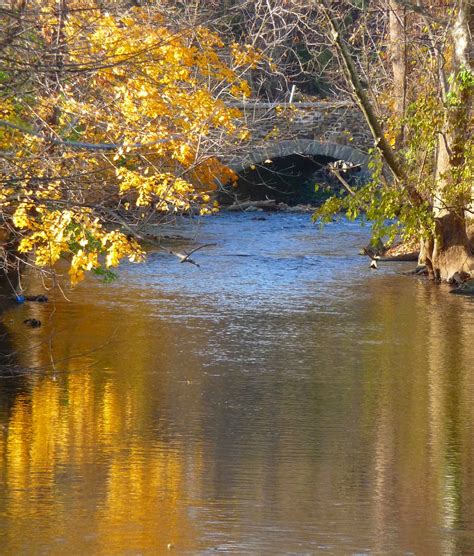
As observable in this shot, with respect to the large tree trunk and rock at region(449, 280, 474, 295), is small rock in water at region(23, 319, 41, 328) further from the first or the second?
the large tree trunk

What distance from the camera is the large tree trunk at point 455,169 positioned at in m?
20.9

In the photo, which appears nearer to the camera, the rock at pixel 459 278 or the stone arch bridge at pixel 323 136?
the rock at pixel 459 278

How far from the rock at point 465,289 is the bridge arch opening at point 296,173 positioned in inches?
609

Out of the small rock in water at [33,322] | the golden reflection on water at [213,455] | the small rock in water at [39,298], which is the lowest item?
the golden reflection on water at [213,455]

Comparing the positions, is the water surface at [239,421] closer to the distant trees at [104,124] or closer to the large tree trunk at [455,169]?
the large tree trunk at [455,169]

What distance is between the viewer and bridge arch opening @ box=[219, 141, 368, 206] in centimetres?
3753

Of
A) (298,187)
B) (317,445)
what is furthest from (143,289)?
(298,187)

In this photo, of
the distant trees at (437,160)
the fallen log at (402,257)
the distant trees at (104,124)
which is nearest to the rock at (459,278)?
the distant trees at (437,160)

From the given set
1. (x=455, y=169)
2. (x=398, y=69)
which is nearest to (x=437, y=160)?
(x=455, y=169)

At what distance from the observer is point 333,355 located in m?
15.2

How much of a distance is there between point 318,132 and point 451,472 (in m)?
28.6

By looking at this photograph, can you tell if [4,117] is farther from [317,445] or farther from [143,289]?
[143,289]

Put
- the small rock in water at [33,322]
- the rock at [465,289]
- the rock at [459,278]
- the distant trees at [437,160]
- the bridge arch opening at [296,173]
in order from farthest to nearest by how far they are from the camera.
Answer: the bridge arch opening at [296,173] → the rock at [459,278] → the rock at [465,289] → the distant trees at [437,160] → the small rock in water at [33,322]

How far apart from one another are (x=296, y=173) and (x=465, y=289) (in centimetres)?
1966
